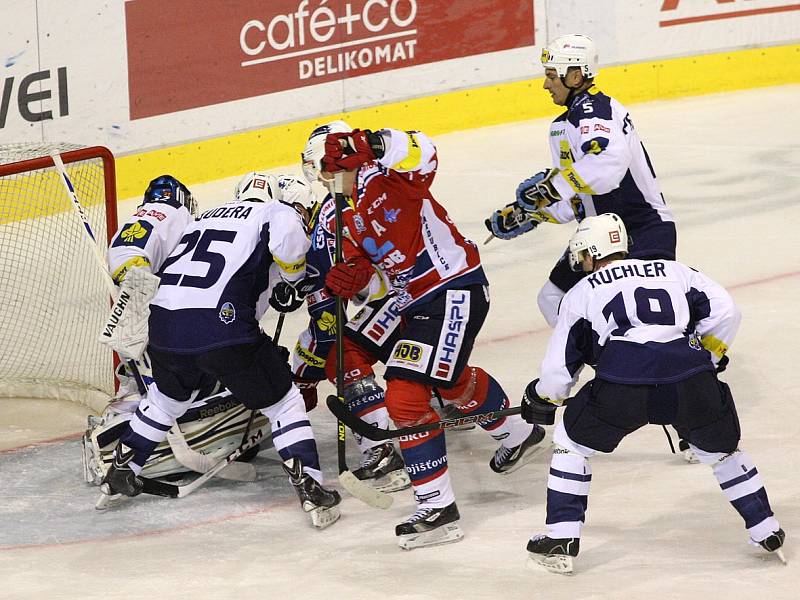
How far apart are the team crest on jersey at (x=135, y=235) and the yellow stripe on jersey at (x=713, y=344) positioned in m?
1.84

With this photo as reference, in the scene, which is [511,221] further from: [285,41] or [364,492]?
[285,41]

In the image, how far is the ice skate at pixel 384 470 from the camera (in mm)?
4836

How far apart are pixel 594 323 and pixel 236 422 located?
4.72 feet

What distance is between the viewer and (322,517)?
4477mm

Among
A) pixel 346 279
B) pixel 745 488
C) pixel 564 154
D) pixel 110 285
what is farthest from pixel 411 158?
pixel 745 488

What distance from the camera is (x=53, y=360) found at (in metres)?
5.94

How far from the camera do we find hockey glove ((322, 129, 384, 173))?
13.9ft

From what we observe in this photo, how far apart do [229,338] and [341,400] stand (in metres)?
0.39

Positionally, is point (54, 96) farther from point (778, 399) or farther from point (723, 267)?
point (778, 399)

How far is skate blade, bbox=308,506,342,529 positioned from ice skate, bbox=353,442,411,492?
325mm

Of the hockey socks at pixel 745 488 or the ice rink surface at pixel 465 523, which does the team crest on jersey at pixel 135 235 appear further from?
the hockey socks at pixel 745 488

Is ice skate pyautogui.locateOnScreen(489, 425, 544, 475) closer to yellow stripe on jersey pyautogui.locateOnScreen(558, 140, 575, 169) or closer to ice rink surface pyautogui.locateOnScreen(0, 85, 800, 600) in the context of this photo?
ice rink surface pyautogui.locateOnScreen(0, 85, 800, 600)

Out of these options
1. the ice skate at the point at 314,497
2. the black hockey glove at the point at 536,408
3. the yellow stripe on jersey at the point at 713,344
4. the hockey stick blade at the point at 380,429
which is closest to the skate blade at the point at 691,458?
the hockey stick blade at the point at 380,429

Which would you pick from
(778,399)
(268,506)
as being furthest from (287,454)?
(778,399)
